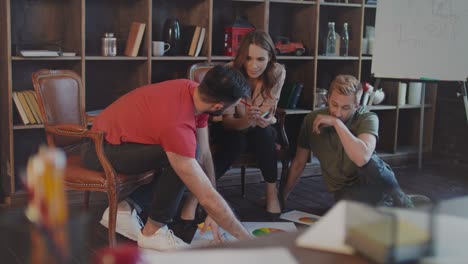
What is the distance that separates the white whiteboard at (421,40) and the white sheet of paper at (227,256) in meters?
3.19

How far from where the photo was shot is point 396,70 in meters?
4.23

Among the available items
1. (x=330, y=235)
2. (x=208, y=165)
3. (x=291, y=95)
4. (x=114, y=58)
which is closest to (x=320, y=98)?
(x=291, y=95)

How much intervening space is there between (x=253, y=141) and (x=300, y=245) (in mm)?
2128

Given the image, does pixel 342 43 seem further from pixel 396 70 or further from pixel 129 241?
pixel 129 241

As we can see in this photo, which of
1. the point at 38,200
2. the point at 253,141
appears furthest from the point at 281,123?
the point at 38,200

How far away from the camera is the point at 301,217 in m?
3.36

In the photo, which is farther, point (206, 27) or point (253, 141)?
point (206, 27)

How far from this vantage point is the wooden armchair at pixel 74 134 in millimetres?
2680

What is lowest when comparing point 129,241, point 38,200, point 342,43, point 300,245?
point 129,241

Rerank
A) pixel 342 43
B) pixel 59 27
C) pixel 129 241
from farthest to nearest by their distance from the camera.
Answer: pixel 342 43 < pixel 59 27 < pixel 129 241

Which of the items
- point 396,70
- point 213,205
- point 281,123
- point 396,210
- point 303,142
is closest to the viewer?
point 396,210

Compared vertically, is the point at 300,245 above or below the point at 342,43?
below

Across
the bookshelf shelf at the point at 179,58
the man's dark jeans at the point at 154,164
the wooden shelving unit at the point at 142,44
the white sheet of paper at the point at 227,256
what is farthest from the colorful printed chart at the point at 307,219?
the white sheet of paper at the point at 227,256

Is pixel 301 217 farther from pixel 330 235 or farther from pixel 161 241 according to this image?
pixel 330 235
